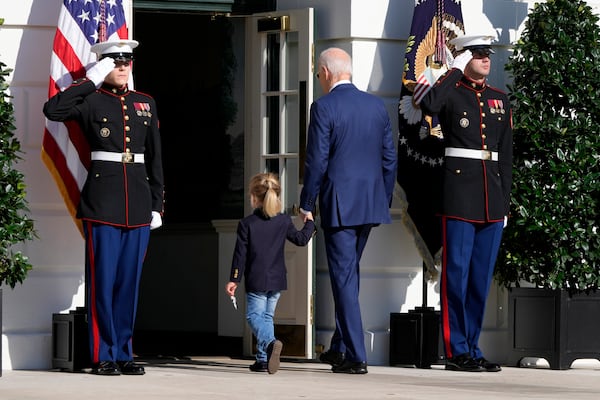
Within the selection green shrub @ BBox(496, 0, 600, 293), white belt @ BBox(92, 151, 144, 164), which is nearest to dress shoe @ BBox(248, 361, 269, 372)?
white belt @ BBox(92, 151, 144, 164)

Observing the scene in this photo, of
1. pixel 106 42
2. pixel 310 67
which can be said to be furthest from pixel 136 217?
pixel 310 67

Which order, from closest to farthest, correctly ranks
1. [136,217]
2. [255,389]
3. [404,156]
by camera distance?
[255,389], [136,217], [404,156]

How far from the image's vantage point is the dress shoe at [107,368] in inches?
369

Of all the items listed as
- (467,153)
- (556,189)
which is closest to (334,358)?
(467,153)

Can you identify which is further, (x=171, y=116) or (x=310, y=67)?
(x=171, y=116)

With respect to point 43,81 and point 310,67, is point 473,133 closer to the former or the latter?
point 310,67

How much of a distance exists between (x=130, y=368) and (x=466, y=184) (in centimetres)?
237

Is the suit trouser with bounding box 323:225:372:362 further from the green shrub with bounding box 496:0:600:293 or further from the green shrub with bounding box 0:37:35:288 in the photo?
the green shrub with bounding box 0:37:35:288

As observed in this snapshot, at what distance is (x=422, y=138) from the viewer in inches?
417

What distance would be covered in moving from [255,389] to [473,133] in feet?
8.21

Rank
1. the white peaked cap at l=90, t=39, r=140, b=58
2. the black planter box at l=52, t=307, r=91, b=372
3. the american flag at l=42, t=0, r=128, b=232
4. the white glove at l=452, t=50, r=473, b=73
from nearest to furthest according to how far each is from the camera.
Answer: the white peaked cap at l=90, t=39, r=140, b=58, the black planter box at l=52, t=307, r=91, b=372, the american flag at l=42, t=0, r=128, b=232, the white glove at l=452, t=50, r=473, b=73

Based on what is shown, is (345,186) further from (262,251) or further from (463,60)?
(463,60)

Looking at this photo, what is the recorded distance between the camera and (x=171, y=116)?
13680mm

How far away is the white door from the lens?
35.2 ft
